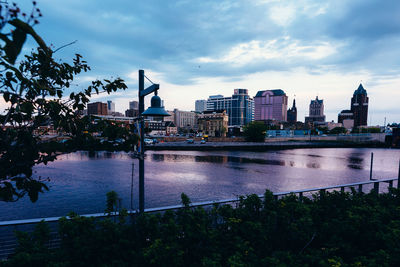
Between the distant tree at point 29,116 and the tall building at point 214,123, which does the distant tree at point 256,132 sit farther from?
the distant tree at point 29,116

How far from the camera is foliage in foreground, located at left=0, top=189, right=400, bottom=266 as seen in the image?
4.09 m

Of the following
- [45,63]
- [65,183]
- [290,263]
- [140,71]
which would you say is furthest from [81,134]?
[65,183]

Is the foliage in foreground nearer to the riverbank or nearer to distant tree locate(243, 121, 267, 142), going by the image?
the riverbank

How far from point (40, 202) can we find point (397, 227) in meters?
18.6

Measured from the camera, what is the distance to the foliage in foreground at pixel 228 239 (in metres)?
4.09

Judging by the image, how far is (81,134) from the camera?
3818 mm

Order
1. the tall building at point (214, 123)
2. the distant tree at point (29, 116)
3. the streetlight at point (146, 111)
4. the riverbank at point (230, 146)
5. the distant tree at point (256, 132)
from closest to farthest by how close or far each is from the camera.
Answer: the distant tree at point (29, 116) → the streetlight at point (146, 111) → the riverbank at point (230, 146) → the distant tree at point (256, 132) → the tall building at point (214, 123)

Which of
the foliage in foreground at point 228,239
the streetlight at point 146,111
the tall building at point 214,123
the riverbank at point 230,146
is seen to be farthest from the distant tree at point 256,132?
the streetlight at point 146,111

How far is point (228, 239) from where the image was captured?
16.8 ft

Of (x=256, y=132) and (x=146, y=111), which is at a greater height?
(x=146, y=111)

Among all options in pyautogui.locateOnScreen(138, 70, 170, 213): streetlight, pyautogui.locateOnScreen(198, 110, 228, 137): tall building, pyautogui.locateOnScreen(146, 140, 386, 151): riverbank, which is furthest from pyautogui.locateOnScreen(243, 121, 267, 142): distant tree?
pyautogui.locateOnScreen(138, 70, 170, 213): streetlight

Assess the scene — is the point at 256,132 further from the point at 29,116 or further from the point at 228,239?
the point at 29,116

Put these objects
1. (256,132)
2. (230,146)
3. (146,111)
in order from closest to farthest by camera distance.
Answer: (146,111)
(230,146)
(256,132)

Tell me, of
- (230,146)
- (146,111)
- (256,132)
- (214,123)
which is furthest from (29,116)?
(214,123)
